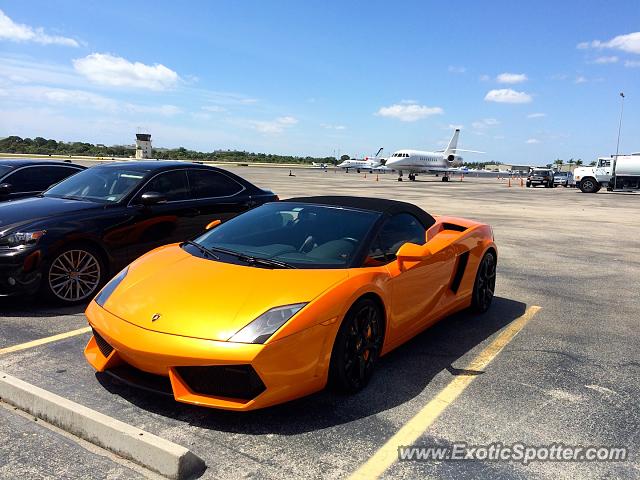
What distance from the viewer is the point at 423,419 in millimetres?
3246

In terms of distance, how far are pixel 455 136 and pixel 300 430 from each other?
63.5m

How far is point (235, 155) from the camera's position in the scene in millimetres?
155625

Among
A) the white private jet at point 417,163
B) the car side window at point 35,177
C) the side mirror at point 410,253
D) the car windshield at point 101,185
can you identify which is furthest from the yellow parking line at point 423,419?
the white private jet at point 417,163

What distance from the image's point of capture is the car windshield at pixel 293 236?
376cm

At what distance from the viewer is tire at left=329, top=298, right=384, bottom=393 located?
3.30 m

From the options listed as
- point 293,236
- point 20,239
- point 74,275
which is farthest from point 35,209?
point 293,236

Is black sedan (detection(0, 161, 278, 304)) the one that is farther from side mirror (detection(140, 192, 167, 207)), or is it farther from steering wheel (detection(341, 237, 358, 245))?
steering wheel (detection(341, 237, 358, 245))

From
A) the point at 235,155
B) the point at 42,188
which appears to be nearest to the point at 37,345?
the point at 42,188

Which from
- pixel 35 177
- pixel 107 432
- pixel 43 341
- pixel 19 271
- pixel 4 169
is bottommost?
pixel 43 341

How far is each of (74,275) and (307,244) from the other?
285 cm

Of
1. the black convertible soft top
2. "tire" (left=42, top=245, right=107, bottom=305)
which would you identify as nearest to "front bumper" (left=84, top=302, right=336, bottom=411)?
the black convertible soft top

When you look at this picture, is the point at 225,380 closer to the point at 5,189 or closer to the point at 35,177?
the point at 5,189

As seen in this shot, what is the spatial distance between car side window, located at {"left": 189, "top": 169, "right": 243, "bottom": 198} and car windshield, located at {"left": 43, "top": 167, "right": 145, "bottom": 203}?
0.73m

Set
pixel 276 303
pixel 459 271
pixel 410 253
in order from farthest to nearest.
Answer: pixel 459 271
pixel 410 253
pixel 276 303
